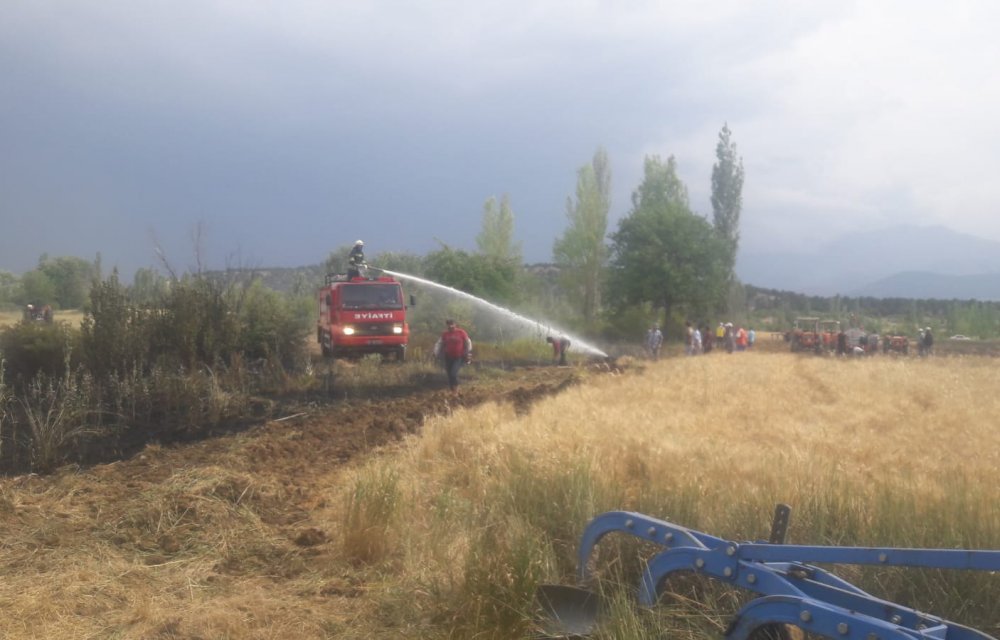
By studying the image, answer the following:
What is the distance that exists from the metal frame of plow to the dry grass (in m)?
1.01

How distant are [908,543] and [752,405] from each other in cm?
1081

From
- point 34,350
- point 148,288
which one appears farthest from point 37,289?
point 34,350

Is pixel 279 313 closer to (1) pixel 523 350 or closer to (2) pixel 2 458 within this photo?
(2) pixel 2 458

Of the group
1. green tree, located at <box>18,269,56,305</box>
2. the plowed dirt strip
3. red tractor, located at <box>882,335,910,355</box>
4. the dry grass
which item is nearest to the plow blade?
the dry grass

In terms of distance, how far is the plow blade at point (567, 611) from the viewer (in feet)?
16.6

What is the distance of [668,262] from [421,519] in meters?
45.6

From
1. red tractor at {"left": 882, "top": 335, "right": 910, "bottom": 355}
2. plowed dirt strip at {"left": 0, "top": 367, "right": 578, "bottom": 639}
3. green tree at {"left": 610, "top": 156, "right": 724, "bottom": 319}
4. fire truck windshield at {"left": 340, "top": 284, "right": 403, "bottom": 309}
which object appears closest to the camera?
plowed dirt strip at {"left": 0, "top": 367, "right": 578, "bottom": 639}

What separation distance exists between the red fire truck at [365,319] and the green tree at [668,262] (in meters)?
29.0

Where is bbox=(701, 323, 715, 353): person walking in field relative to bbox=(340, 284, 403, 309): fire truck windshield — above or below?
A: below

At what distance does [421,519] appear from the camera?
7.41m

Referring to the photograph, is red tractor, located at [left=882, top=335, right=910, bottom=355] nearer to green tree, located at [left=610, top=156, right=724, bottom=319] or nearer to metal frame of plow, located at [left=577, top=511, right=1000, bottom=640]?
green tree, located at [left=610, top=156, right=724, bottom=319]

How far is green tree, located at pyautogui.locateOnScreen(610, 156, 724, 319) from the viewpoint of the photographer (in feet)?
168

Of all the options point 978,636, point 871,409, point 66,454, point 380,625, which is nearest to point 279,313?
point 66,454

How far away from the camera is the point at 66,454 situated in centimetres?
1067
